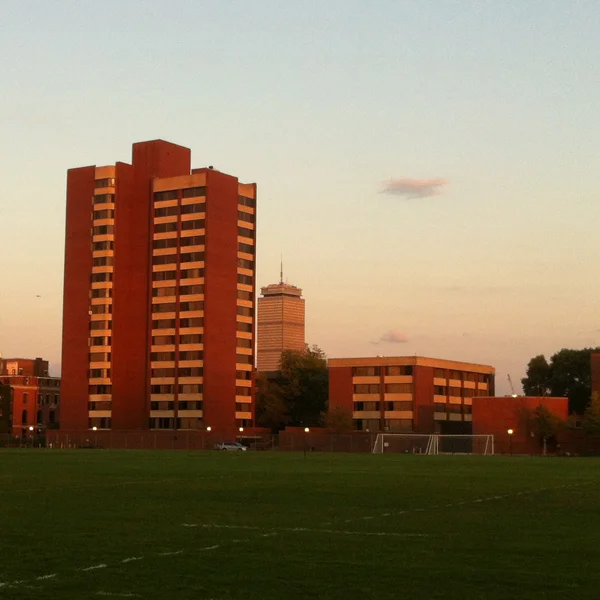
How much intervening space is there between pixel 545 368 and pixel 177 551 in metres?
183

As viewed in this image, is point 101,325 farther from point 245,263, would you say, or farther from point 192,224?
point 245,263

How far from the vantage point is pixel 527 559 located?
659 inches

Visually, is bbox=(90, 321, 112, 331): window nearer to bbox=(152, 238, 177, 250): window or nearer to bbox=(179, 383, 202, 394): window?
bbox=(152, 238, 177, 250): window

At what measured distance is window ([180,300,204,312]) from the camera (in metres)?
164

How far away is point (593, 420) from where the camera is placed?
12888cm

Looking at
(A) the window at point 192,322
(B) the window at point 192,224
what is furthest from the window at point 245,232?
(A) the window at point 192,322

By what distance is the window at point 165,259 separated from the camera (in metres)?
166

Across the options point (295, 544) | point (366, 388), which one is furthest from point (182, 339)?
point (295, 544)

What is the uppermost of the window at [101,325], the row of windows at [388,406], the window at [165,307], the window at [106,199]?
the window at [106,199]

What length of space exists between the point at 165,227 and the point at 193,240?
224 inches

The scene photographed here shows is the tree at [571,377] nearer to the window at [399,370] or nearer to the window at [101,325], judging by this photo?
the window at [399,370]

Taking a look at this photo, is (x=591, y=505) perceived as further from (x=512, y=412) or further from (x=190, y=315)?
(x=190, y=315)

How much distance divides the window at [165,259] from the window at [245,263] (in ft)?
33.7

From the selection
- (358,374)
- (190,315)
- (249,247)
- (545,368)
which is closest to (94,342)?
(190,315)
